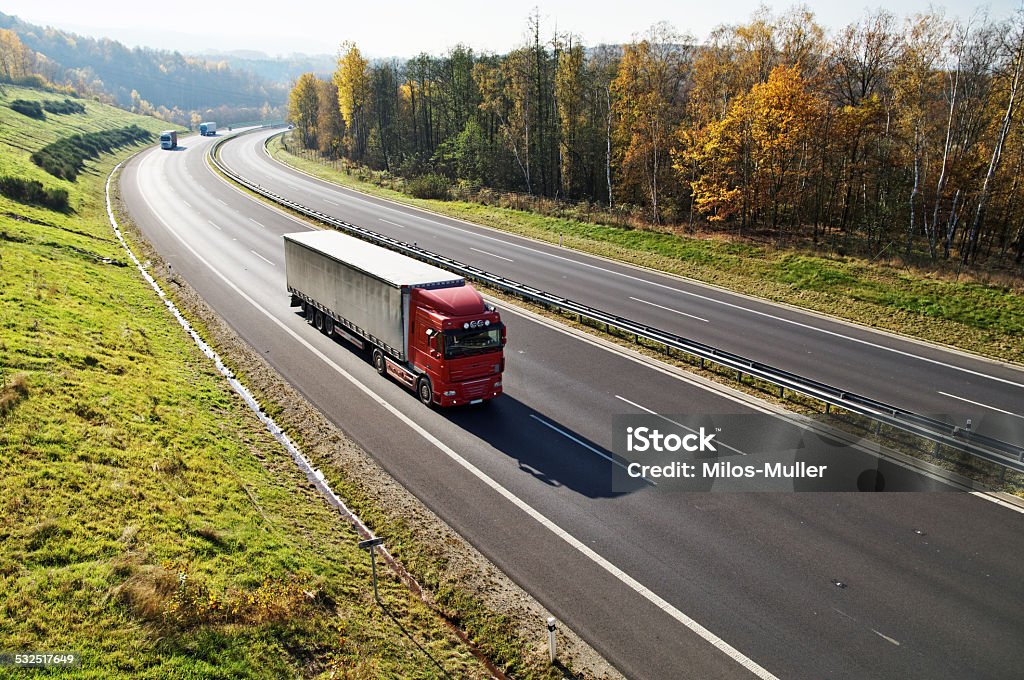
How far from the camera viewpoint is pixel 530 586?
12859 mm

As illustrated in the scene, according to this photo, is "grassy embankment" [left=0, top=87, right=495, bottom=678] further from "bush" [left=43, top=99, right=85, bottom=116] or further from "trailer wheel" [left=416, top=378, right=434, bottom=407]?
"bush" [left=43, top=99, right=85, bottom=116]

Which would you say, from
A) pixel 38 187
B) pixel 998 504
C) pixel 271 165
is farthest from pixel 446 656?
pixel 271 165

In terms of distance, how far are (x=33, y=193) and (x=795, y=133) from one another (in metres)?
53.0

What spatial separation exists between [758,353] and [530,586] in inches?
675

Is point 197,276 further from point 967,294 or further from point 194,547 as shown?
point 967,294

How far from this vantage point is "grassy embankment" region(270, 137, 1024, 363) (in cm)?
2875

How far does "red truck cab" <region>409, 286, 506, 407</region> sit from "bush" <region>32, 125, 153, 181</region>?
54.7 metres

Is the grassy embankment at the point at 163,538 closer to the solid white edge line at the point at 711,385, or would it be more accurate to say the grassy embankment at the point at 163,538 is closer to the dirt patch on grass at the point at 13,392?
the dirt patch on grass at the point at 13,392

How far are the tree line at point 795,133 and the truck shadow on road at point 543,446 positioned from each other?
100 feet

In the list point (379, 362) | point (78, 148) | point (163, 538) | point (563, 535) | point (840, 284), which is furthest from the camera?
point (78, 148)

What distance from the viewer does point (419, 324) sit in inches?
803

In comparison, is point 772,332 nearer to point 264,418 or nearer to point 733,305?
point 733,305

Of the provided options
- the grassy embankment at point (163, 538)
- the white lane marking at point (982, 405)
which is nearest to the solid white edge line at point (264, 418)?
the grassy embankment at point (163, 538)

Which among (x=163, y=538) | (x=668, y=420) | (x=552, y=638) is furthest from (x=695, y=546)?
(x=163, y=538)
